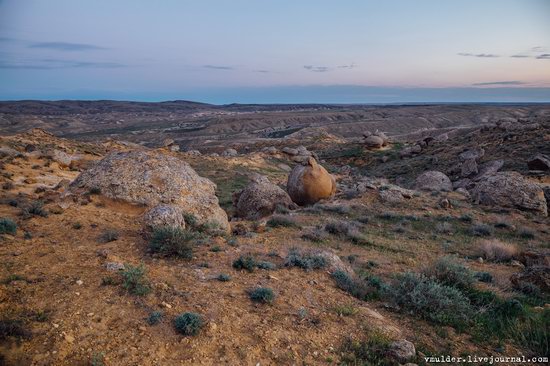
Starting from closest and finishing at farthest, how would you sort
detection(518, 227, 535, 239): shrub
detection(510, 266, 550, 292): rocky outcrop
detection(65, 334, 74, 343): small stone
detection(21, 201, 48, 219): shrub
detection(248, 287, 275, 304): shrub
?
detection(65, 334, 74, 343): small stone
detection(248, 287, 275, 304): shrub
detection(510, 266, 550, 292): rocky outcrop
detection(21, 201, 48, 219): shrub
detection(518, 227, 535, 239): shrub

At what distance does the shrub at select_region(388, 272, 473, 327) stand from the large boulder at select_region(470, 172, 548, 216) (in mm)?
11335

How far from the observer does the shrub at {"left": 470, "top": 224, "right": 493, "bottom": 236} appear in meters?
11.8

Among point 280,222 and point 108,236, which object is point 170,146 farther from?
point 108,236

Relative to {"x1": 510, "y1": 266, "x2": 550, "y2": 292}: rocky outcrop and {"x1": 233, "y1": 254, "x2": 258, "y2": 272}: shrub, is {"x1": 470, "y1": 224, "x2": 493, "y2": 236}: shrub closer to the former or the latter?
{"x1": 510, "y1": 266, "x2": 550, "y2": 292}: rocky outcrop

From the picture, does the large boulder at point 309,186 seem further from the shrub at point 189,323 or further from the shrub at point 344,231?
the shrub at point 189,323

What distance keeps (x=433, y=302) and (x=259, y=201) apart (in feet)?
30.8

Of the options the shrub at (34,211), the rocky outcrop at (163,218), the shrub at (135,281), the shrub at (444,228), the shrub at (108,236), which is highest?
the shrub at (34,211)

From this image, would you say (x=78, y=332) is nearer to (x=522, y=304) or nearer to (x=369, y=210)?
(x=522, y=304)

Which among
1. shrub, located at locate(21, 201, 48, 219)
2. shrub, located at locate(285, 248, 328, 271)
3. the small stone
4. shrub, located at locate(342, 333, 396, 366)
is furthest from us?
shrub, located at locate(21, 201, 48, 219)

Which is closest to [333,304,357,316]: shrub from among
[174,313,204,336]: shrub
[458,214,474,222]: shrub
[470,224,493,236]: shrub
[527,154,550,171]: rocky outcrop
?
[174,313,204,336]: shrub

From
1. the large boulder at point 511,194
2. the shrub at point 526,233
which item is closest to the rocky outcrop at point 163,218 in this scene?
the shrub at point 526,233

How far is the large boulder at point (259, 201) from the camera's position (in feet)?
46.3

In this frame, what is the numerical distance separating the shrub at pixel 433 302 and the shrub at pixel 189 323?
301 centimetres

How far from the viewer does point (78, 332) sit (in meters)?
4.11
